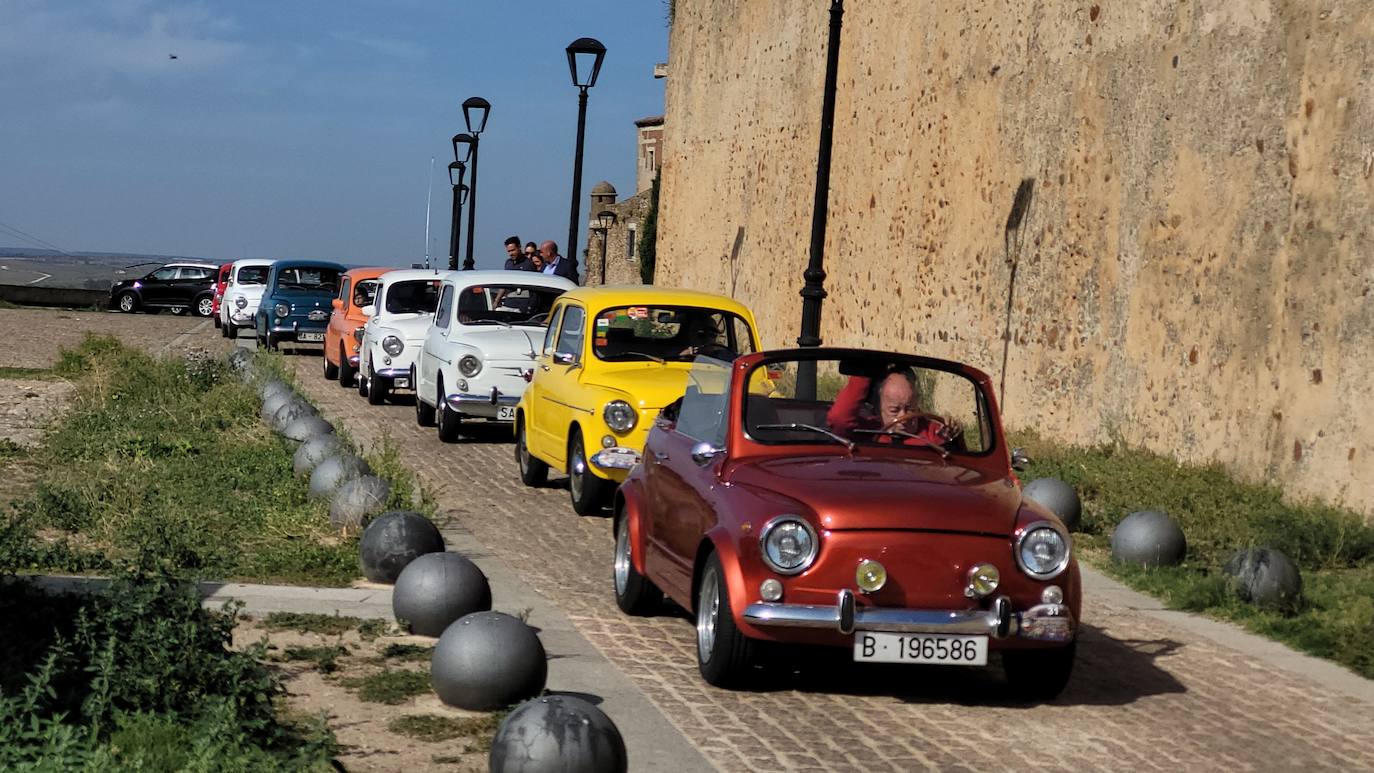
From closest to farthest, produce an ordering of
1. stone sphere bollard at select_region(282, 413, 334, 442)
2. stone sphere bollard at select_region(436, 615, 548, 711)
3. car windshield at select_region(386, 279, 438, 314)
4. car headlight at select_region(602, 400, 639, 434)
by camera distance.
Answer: stone sphere bollard at select_region(436, 615, 548, 711) < car headlight at select_region(602, 400, 639, 434) < stone sphere bollard at select_region(282, 413, 334, 442) < car windshield at select_region(386, 279, 438, 314)

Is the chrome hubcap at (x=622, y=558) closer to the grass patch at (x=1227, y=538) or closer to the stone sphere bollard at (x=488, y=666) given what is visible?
the stone sphere bollard at (x=488, y=666)

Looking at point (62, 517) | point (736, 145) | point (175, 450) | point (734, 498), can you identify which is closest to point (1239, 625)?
point (734, 498)

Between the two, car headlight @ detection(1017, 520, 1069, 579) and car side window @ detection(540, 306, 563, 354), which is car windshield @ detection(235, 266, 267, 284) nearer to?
car side window @ detection(540, 306, 563, 354)

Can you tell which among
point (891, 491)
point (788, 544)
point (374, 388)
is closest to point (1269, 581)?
point (891, 491)

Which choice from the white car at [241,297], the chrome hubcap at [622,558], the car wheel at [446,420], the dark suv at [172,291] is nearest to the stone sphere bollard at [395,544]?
the chrome hubcap at [622,558]

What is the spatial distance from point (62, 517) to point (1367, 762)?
7129 millimetres

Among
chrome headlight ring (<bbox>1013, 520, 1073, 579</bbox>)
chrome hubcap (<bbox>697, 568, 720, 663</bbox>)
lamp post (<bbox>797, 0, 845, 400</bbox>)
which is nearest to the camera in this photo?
chrome headlight ring (<bbox>1013, 520, 1073, 579</bbox>)

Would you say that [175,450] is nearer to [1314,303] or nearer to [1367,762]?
[1314,303]

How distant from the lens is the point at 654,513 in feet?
26.2

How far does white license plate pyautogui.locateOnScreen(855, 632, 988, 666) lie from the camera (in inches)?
253

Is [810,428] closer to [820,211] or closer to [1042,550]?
[1042,550]

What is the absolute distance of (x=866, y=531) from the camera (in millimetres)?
6504

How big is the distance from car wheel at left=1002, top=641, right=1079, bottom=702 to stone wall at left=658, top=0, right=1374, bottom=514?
194 inches

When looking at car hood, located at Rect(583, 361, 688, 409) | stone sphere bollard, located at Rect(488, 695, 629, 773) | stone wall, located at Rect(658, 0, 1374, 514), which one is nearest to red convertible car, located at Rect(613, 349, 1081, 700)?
stone sphere bollard, located at Rect(488, 695, 629, 773)
